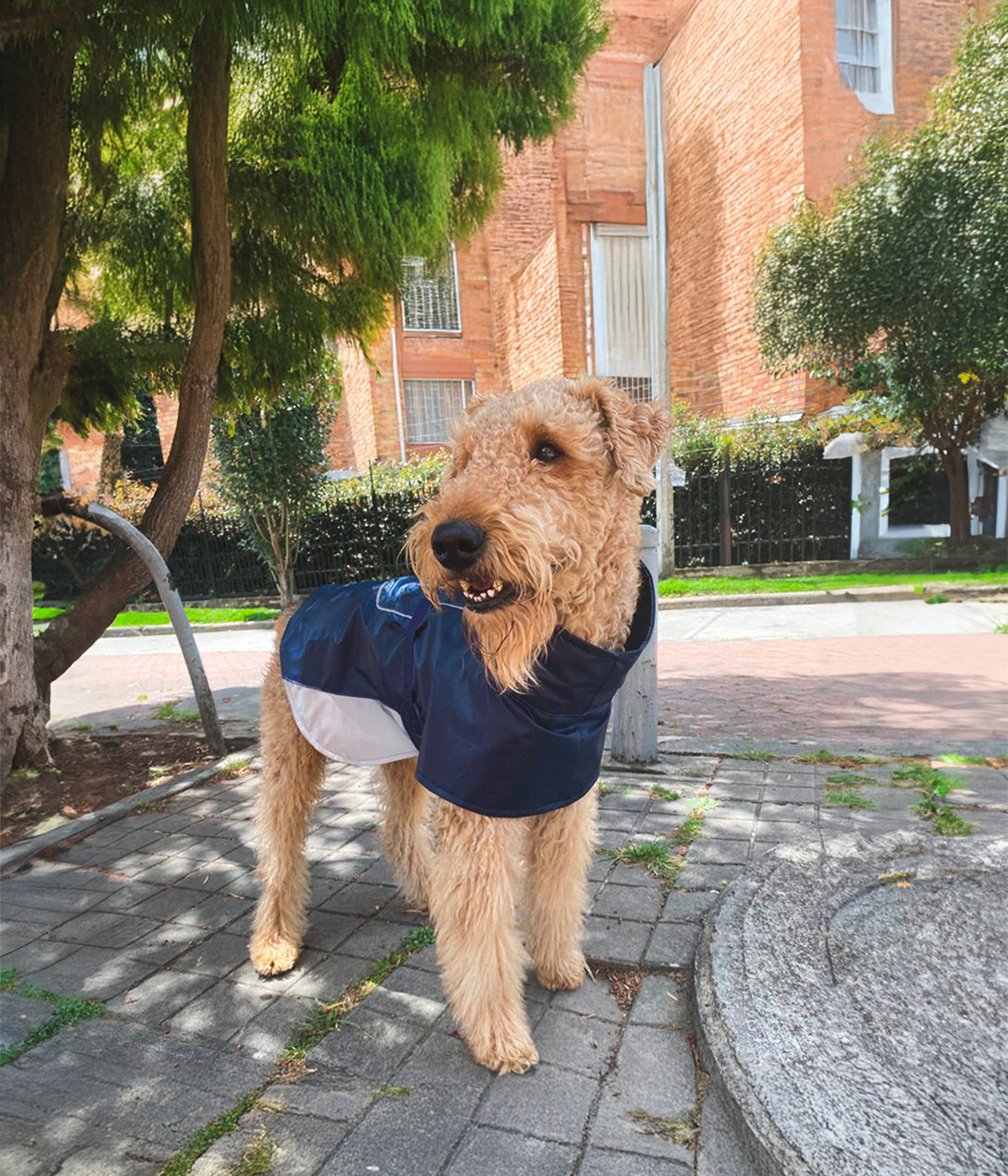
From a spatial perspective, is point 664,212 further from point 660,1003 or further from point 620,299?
point 660,1003

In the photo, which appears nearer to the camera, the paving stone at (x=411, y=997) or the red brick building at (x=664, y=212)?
the paving stone at (x=411, y=997)

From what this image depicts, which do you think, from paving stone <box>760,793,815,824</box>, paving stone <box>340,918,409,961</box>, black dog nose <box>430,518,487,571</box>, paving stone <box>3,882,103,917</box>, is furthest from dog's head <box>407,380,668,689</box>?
paving stone <box>3,882,103,917</box>

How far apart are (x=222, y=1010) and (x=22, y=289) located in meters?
4.01

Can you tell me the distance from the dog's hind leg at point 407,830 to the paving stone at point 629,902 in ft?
2.28

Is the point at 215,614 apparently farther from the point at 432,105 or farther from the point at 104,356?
the point at 432,105

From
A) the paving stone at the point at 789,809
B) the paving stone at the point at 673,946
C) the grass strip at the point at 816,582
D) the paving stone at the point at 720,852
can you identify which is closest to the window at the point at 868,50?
the grass strip at the point at 816,582

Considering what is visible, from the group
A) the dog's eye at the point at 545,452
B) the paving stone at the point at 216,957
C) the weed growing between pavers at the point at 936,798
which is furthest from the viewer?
the weed growing between pavers at the point at 936,798

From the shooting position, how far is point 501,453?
181 centimetres

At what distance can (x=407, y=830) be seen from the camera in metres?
2.86

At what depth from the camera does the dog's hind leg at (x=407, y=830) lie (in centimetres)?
282

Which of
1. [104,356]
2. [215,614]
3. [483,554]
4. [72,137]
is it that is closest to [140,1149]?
[483,554]

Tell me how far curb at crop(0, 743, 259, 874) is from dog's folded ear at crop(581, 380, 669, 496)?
3353mm

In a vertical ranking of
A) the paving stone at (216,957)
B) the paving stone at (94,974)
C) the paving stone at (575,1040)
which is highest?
the paving stone at (94,974)

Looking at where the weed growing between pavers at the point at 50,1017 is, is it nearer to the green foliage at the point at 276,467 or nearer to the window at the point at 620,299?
the green foliage at the point at 276,467
